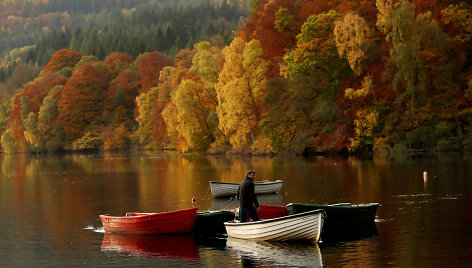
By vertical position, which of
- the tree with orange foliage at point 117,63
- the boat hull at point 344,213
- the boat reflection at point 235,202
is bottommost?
the boat reflection at point 235,202

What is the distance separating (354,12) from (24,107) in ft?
307

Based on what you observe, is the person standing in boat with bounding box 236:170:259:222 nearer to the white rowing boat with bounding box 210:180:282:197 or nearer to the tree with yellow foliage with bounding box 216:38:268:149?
the white rowing boat with bounding box 210:180:282:197

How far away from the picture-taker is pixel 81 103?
142125mm

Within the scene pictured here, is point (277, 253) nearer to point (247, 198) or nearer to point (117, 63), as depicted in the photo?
point (247, 198)

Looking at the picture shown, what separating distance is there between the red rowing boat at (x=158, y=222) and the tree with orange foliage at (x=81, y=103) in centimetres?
11454

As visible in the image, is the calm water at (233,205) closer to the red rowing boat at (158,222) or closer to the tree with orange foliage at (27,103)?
the red rowing boat at (158,222)

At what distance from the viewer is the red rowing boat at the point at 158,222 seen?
27.6 metres

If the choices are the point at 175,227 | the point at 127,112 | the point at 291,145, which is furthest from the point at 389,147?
the point at 127,112

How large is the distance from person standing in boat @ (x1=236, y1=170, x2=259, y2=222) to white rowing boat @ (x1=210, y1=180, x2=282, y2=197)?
56.0 feet

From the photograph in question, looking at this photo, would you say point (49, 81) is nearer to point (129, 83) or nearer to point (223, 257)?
point (129, 83)

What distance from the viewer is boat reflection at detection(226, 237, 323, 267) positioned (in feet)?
70.4

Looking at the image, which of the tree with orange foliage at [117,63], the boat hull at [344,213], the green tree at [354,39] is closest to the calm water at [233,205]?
the boat hull at [344,213]

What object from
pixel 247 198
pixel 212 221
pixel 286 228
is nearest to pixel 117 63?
pixel 212 221

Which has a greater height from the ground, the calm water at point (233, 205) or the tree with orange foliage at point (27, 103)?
the tree with orange foliage at point (27, 103)
